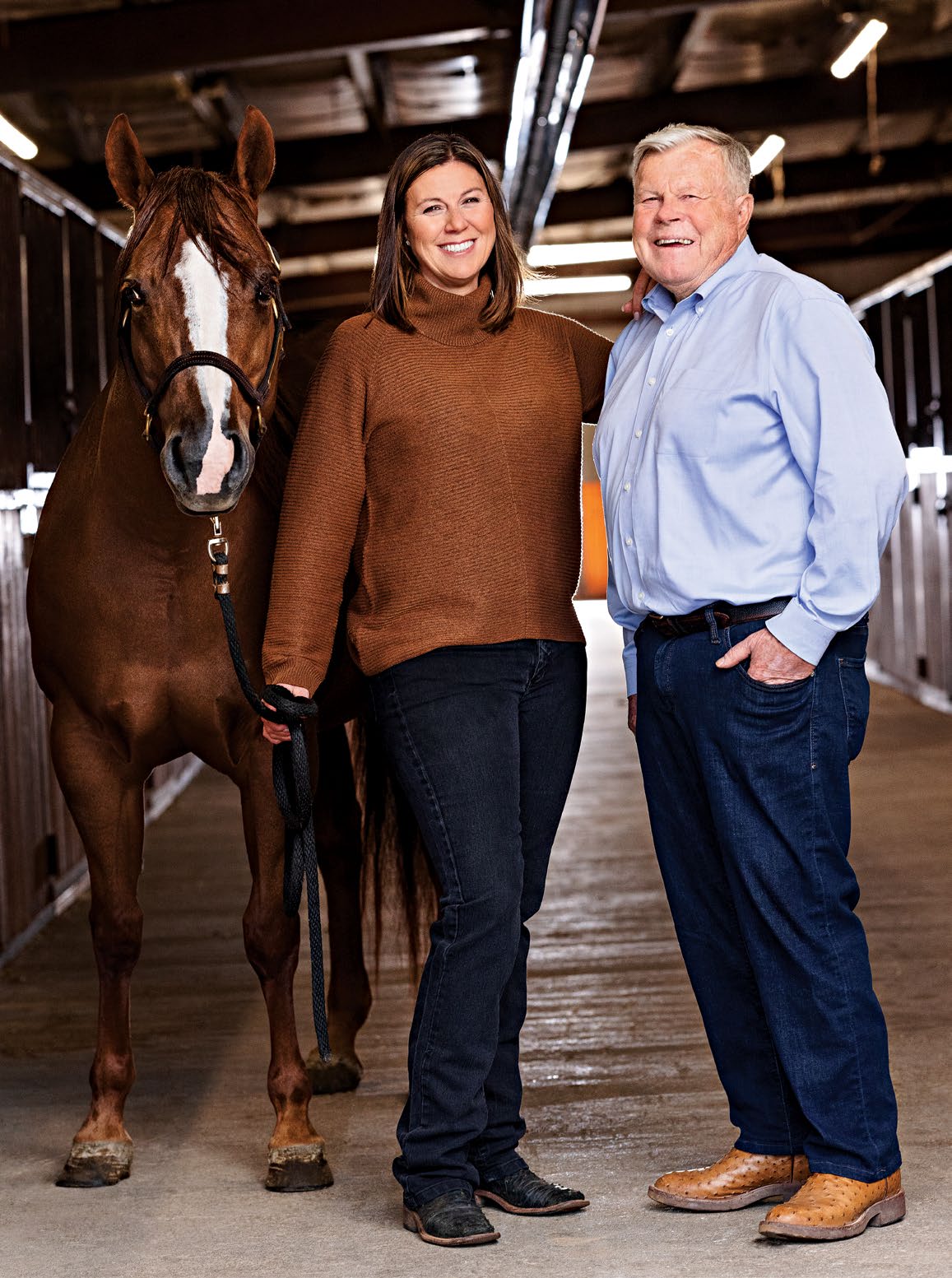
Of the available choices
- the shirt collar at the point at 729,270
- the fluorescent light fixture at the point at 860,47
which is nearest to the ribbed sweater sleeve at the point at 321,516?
the shirt collar at the point at 729,270

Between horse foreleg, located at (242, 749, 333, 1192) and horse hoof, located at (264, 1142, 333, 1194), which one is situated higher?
horse foreleg, located at (242, 749, 333, 1192)

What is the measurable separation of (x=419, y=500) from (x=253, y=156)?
647 mm

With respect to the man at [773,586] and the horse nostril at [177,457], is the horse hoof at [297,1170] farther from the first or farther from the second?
the horse nostril at [177,457]

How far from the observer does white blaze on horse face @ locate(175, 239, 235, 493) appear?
1942 millimetres

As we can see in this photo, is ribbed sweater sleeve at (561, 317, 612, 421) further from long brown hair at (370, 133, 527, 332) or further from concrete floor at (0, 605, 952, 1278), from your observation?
concrete floor at (0, 605, 952, 1278)

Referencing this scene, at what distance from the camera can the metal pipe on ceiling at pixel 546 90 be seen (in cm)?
544

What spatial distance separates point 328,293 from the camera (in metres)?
12.7

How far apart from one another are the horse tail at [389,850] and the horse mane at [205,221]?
105 cm

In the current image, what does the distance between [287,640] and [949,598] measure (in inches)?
239

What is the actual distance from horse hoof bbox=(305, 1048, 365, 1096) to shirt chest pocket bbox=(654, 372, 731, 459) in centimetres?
140

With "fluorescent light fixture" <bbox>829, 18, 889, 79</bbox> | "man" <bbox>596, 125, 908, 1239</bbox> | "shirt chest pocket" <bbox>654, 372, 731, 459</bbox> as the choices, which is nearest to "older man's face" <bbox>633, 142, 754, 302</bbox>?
"man" <bbox>596, 125, 908, 1239</bbox>

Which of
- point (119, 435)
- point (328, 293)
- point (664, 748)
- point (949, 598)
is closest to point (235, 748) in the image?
point (119, 435)

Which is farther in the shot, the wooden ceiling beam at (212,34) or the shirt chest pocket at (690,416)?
the wooden ceiling beam at (212,34)

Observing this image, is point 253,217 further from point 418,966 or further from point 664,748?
point 418,966
